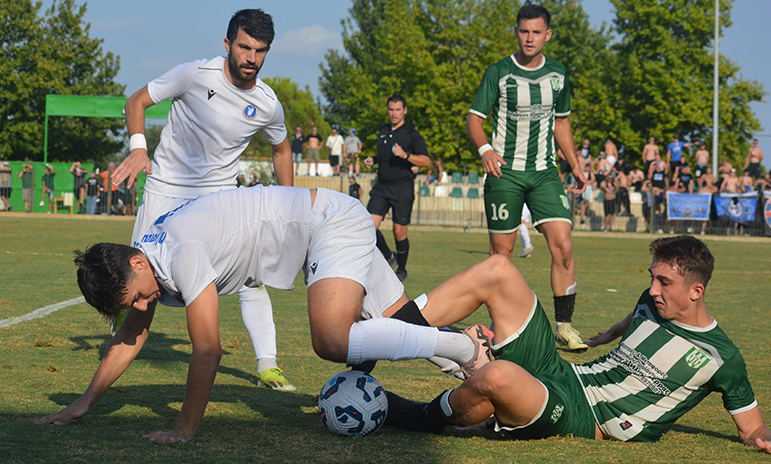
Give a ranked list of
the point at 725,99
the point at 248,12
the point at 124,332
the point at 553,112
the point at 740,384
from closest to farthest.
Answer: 1. the point at 740,384
2. the point at 124,332
3. the point at 248,12
4. the point at 553,112
5. the point at 725,99

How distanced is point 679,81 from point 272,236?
148ft

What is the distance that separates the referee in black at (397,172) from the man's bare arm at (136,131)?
6.81m

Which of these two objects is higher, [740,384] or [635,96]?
[635,96]

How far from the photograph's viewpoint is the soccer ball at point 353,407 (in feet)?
13.5

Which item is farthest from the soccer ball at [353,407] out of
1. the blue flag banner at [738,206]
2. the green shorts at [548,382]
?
the blue flag banner at [738,206]

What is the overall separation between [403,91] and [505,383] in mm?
46980

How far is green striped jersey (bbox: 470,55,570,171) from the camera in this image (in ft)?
24.5

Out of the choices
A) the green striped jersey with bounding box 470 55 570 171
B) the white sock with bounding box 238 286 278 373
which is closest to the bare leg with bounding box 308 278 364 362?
the white sock with bounding box 238 286 278 373

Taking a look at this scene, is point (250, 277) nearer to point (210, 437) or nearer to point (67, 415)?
point (210, 437)

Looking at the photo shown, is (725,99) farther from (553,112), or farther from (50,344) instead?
(50,344)

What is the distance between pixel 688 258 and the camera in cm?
410

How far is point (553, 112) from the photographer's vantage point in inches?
300

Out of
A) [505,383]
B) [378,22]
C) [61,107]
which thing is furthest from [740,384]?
[378,22]

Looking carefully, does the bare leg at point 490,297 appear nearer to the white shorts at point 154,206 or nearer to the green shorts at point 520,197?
the white shorts at point 154,206
